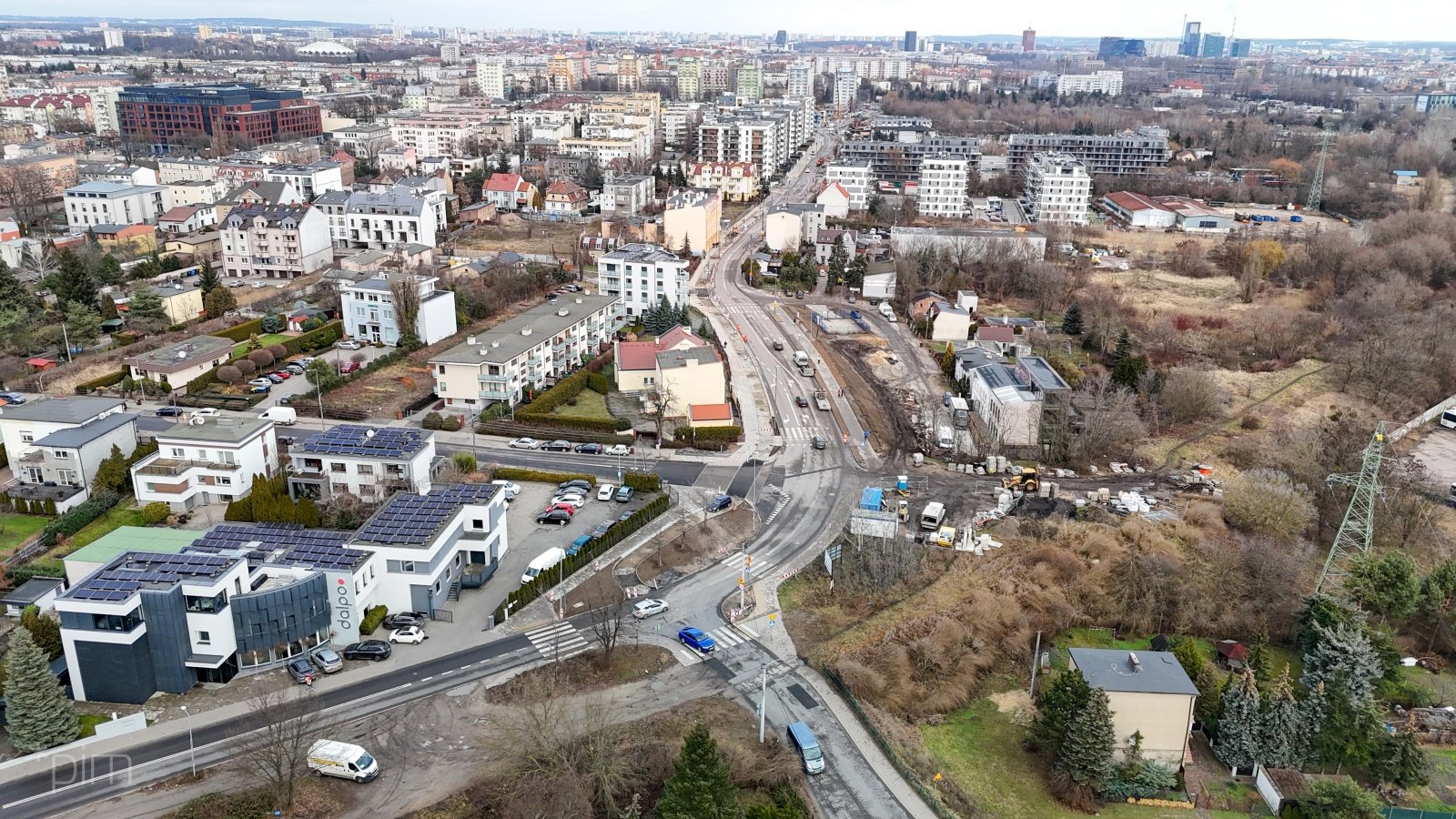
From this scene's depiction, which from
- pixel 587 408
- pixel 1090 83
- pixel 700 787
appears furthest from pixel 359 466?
pixel 1090 83

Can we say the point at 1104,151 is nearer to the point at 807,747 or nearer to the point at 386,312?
the point at 386,312

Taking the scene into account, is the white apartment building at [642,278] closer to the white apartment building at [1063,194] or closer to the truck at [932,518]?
the truck at [932,518]

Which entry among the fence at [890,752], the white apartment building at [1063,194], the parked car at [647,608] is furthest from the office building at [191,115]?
the fence at [890,752]

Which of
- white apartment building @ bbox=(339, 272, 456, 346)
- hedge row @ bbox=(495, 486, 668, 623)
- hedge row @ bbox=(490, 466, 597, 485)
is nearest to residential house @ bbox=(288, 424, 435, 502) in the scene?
hedge row @ bbox=(490, 466, 597, 485)

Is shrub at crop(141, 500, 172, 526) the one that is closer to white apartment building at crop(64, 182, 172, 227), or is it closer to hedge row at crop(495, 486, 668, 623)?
hedge row at crop(495, 486, 668, 623)

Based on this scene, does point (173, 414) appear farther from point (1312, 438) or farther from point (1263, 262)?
point (1263, 262)

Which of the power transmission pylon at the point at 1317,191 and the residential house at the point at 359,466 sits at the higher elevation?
the power transmission pylon at the point at 1317,191
